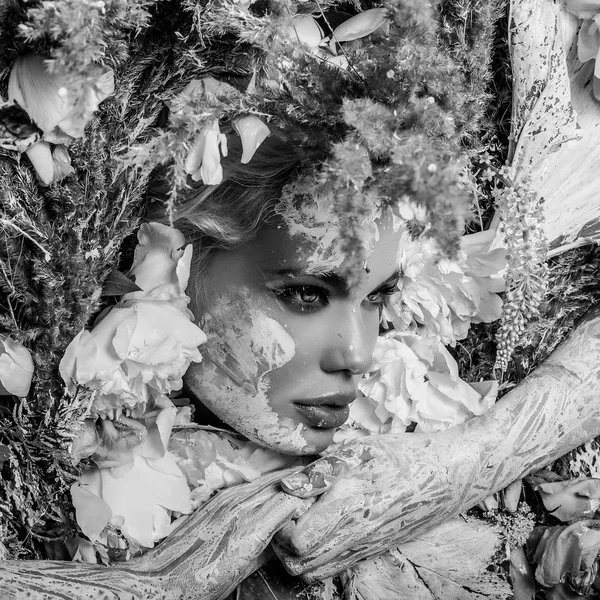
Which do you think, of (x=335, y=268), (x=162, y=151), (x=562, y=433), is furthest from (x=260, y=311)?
(x=562, y=433)

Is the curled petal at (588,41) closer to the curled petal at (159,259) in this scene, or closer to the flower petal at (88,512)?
the curled petal at (159,259)

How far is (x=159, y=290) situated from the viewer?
128 cm

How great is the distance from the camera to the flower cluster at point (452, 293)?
5.12 ft

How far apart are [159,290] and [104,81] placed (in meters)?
0.34

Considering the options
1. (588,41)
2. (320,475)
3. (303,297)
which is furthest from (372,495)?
(588,41)

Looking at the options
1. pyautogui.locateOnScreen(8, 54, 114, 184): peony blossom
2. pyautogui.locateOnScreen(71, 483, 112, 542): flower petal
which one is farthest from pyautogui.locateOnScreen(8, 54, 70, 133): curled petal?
pyautogui.locateOnScreen(71, 483, 112, 542): flower petal

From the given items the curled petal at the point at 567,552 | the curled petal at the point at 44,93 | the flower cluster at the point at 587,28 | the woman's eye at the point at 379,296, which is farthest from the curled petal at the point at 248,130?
the curled petal at the point at 567,552

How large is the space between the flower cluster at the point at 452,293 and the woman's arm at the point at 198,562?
428 millimetres

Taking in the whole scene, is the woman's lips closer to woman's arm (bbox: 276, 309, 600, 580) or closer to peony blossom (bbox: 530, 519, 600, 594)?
woman's arm (bbox: 276, 309, 600, 580)

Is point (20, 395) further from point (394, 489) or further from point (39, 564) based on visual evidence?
point (394, 489)

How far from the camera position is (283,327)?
1.32 metres

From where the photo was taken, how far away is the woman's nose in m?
1.32

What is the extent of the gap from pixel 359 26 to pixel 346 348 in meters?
0.49

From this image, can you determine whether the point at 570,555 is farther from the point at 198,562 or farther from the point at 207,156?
the point at 207,156
